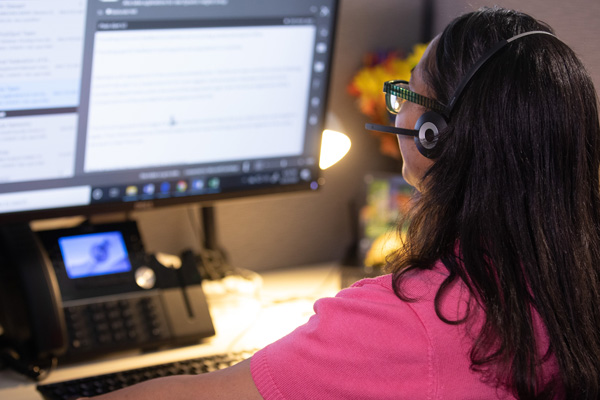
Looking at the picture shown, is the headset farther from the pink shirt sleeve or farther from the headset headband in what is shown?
the pink shirt sleeve

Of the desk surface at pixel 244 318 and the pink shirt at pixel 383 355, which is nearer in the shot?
the pink shirt at pixel 383 355

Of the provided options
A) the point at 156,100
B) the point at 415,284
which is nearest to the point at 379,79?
the point at 156,100

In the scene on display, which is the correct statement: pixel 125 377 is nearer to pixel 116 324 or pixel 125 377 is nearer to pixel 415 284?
pixel 116 324

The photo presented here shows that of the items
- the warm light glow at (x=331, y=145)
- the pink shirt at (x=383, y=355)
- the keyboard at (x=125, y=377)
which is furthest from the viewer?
the warm light glow at (x=331, y=145)

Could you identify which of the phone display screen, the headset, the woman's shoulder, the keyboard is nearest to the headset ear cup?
the headset

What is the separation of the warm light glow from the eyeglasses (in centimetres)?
33

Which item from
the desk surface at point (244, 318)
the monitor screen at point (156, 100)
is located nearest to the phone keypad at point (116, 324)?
the desk surface at point (244, 318)

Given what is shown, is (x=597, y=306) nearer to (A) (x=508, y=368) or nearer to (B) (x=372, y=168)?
(A) (x=508, y=368)

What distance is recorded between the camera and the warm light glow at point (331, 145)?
1169mm

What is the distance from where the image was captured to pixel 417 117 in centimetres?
77

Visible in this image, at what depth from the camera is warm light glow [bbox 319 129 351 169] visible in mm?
1169

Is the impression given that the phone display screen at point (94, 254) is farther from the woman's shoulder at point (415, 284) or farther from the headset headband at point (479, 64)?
the headset headband at point (479, 64)

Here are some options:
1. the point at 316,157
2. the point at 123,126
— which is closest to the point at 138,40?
the point at 123,126

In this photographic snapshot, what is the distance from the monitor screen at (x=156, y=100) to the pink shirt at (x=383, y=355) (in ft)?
1.46
